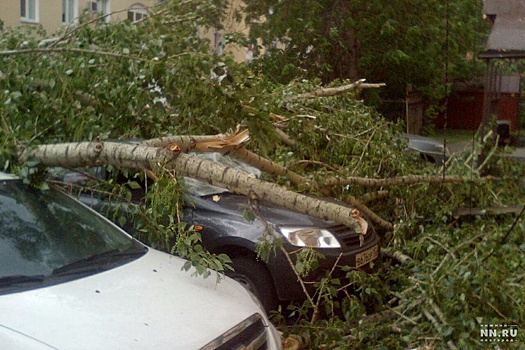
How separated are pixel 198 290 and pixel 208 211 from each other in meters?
2.26

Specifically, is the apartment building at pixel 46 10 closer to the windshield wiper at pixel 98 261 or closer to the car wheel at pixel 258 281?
the car wheel at pixel 258 281

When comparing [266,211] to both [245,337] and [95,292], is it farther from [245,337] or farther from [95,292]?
[95,292]

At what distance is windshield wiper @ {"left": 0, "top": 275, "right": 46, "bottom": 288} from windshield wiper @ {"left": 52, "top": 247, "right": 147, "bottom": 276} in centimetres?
11

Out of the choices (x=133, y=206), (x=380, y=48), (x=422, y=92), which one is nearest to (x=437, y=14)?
(x=380, y=48)

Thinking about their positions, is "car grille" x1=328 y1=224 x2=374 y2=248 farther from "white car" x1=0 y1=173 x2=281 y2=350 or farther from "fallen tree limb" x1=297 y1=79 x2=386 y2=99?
"fallen tree limb" x1=297 y1=79 x2=386 y2=99

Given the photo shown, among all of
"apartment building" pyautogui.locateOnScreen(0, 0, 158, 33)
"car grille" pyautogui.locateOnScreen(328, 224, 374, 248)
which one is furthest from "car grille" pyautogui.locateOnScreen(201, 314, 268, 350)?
"apartment building" pyautogui.locateOnScreen(0, 0, 158, 33)

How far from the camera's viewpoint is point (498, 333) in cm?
481

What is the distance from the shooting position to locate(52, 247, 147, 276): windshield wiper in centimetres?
385

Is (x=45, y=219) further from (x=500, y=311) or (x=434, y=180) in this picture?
(x=434, y=180)

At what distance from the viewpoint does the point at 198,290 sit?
3.97m

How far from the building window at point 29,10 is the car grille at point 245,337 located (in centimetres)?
1606

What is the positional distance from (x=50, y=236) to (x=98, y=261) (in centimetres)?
34

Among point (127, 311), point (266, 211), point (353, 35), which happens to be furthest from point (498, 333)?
point (353, 35)

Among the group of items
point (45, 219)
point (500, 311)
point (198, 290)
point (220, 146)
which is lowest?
point (500, 311)
